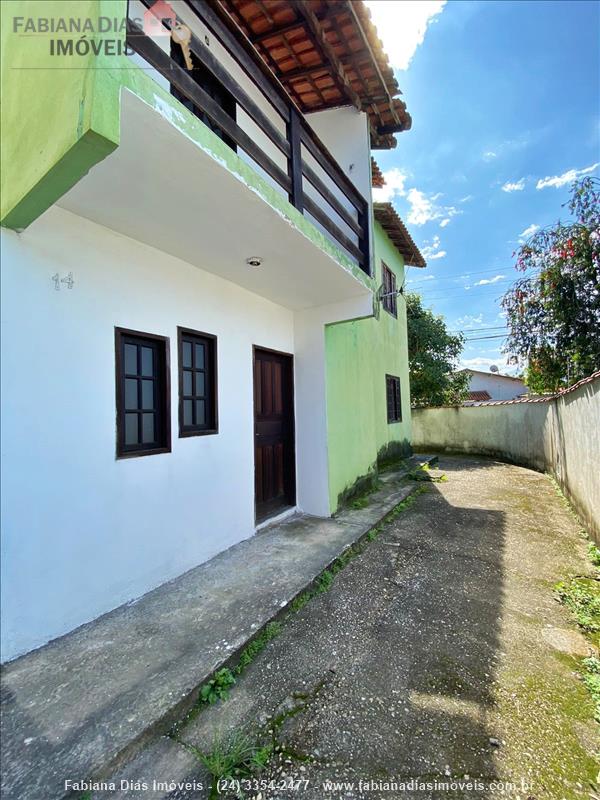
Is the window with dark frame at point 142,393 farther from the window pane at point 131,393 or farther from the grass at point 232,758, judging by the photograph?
the grass at point 232,758

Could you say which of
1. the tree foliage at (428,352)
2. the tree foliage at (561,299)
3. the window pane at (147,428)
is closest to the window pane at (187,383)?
the window pane at (147,428)

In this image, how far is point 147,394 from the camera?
327 centimetres

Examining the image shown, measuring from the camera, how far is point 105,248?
2842 mm

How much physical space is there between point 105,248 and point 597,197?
381 inches

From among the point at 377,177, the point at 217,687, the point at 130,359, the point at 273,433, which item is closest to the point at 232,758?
the point at 217,687

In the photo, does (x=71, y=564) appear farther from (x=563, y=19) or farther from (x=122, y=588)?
(x=563, y=19)

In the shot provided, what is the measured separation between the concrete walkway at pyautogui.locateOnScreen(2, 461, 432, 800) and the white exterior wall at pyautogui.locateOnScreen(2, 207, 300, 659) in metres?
0.24

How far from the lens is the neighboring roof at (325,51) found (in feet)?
11.3

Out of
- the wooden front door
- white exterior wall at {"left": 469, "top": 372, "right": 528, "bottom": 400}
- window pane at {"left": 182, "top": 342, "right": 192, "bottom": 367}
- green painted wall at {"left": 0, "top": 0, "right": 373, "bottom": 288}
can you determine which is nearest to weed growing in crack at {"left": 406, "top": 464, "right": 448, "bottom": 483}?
the wooden front door

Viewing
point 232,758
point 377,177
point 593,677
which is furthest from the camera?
point 377,177

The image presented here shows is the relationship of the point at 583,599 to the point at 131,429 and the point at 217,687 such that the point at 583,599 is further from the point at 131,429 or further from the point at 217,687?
the point at 131,429

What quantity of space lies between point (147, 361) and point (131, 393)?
1.19ft

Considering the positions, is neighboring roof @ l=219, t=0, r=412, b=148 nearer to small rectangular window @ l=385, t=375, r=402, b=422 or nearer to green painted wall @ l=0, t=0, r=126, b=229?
green painted wall @ l=0, t=0, r=126, b=229

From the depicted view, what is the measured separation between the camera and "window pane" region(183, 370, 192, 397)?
3633 mm
